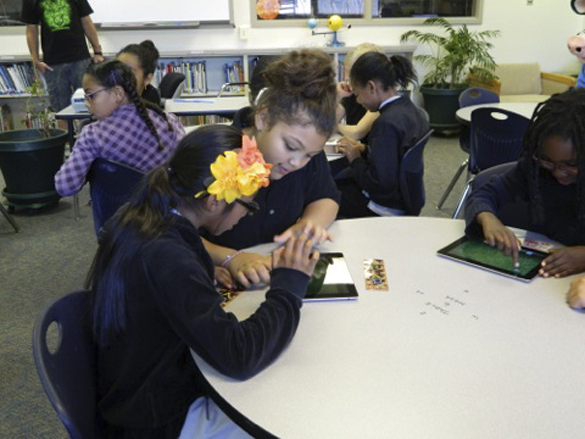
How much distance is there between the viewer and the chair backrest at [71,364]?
2.79 feet

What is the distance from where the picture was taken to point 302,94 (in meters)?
1.49

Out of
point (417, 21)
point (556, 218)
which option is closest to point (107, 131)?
point (556, 218)

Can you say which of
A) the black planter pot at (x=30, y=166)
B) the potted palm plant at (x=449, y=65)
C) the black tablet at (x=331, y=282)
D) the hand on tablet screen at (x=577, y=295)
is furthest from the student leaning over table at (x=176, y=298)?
the potted palm plant at (x=449, y=65)

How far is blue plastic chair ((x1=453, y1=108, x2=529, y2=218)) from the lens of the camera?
2.82 meters

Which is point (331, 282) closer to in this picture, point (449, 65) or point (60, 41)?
point (60, 41)

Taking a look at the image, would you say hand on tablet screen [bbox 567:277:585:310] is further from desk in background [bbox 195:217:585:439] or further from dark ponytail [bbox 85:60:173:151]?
dark ponytail [bbox 85:60:173:151]

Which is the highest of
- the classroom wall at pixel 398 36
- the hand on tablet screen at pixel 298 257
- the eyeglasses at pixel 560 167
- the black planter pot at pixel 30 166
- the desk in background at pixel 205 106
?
the classroom wall at pixel 398 36

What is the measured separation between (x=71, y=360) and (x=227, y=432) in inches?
12.8

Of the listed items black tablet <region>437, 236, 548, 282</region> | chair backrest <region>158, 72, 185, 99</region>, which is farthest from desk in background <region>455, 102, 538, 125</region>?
chair backrest <region>158, 72, 185, 99</region>

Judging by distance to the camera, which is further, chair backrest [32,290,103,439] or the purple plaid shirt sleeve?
the purple plaid shirt sleeve

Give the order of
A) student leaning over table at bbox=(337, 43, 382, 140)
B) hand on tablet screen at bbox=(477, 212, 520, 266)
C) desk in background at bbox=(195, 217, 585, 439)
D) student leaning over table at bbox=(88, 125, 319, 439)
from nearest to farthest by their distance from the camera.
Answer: desk in background at bbox=(195, 217, 585, 439)
student leaning over table at bbox=(88, 125, 319, 439)
hand on tablet screen at bbox=(477, 212, 520, 266)
student leaning over table at bbox=(337, 43, 382, 140)

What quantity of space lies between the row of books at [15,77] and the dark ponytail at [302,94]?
4905 mm

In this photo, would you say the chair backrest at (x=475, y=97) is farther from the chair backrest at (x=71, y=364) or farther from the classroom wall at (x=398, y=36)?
the chair backrest at (x=71, y=364)

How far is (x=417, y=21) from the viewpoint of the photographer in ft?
19.8
